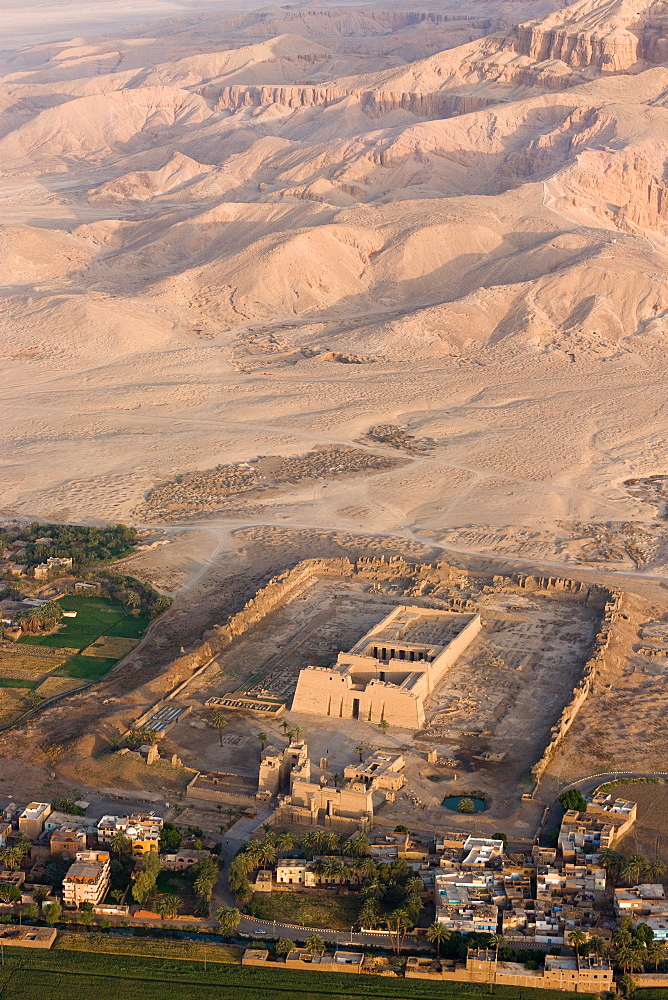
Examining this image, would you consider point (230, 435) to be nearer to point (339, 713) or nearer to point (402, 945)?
point (339, 713)

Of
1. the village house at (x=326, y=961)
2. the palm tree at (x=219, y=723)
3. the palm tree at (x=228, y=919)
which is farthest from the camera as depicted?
the palm tree at (x=219, y=723)

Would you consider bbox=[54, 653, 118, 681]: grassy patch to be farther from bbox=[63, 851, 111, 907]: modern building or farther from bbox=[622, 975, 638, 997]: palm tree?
bbox=[622, 975, 638, 997]: palm tree

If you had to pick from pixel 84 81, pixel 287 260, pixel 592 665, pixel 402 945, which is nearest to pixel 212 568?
pixel 592 665

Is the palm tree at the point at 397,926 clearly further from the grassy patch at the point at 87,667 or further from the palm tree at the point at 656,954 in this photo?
the grassy patch at the point at 87,667

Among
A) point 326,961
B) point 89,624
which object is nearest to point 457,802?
point 326,961

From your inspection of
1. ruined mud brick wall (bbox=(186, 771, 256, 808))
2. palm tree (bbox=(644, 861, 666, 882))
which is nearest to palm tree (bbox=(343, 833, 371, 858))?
ruined mud brick wall (bbox=(186, 771, 256, 808))

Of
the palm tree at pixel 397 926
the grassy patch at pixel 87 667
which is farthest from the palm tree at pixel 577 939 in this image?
the grassy patch at pixel 87 667

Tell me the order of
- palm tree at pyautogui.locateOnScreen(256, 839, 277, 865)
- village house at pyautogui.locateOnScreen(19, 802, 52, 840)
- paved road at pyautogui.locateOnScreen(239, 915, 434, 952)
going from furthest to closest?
1. village house at pyautogui.locateOnScreen(19, 802, 52, 840)
2. palm tree at pyautogui.locateOnScreen(256, 839, 277, 865)
3. paved road at pyautogui.locateOnScreen(239, 915, 434, 952)
